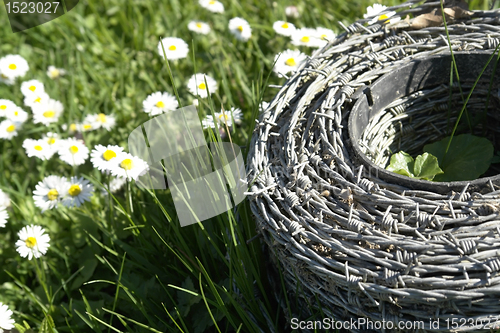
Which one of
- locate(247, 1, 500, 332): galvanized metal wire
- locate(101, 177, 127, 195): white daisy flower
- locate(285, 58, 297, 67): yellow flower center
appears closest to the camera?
locate(247, 1, 500, 332): galvanized metal wire

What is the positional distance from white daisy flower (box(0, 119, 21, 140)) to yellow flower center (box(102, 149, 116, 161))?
64 centimetres

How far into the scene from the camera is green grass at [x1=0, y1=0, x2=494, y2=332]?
141 centimetres

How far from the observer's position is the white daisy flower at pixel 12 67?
240cm

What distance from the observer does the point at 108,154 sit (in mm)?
1708

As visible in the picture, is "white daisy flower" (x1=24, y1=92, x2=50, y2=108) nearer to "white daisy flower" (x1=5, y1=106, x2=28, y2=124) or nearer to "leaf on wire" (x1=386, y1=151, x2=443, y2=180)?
"white daisy flower" (x1=5, y1=106, x2=28, y2=124)

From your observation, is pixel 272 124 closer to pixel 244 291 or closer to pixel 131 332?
pixel 244 291

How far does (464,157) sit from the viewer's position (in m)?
1.45

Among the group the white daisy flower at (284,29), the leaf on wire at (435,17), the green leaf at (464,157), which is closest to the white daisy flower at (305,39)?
the white daisy flower at (284,29)

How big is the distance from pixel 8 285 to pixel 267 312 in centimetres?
103

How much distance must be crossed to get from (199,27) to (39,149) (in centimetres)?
112

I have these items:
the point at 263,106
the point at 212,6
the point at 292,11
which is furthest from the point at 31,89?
the point at 292,11

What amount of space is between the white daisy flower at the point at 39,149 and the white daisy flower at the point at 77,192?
26 cm

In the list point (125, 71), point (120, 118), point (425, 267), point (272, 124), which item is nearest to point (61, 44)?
point (125, 71)

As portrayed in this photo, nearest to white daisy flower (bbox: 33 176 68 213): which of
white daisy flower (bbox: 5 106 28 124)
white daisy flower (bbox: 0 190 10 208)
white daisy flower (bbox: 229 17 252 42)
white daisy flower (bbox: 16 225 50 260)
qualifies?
white daisy flower (bbox: 16 225 50 260)
